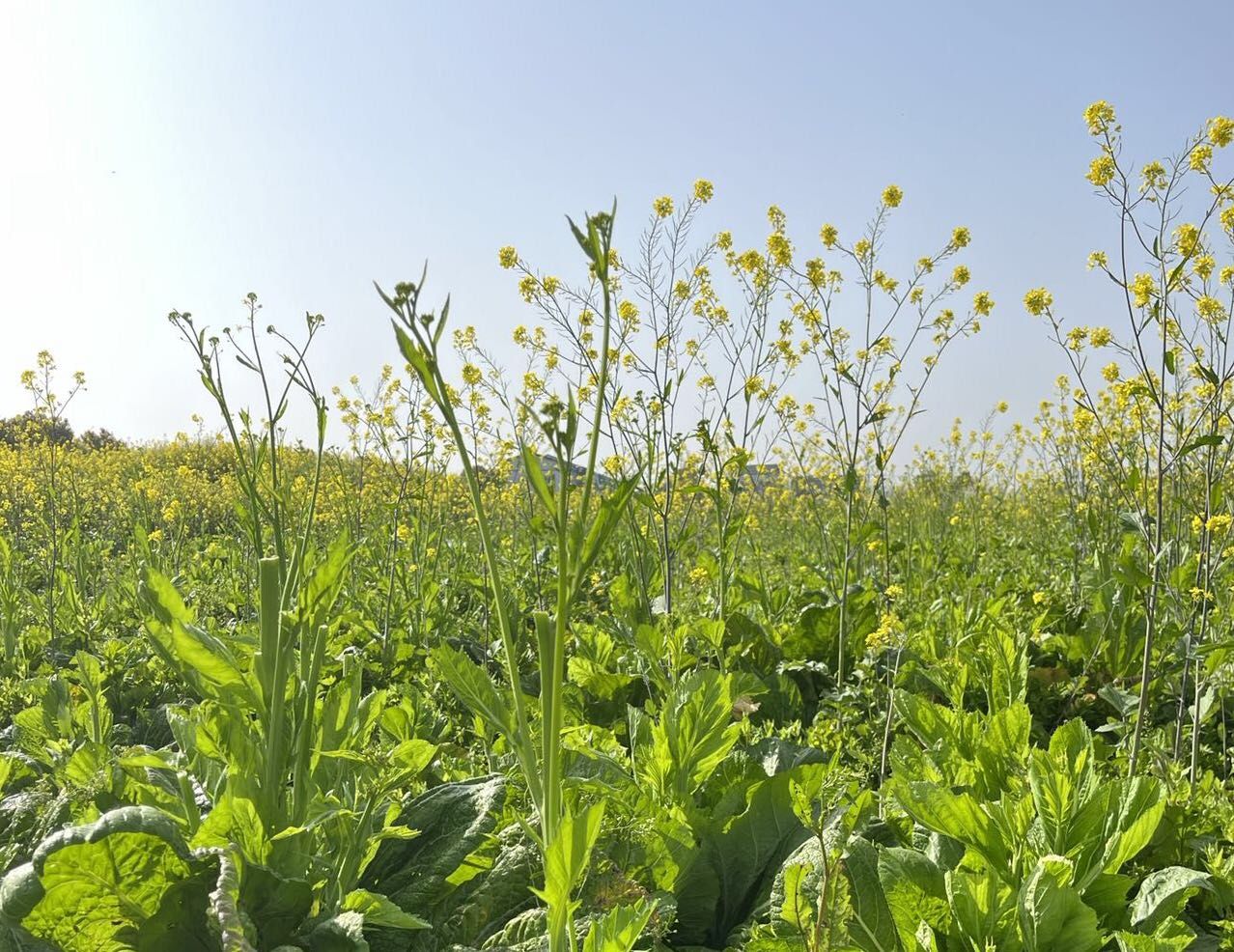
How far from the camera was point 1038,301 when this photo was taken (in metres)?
3.25

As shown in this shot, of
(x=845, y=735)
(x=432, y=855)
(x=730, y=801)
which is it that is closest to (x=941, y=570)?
(x=845, y=735)

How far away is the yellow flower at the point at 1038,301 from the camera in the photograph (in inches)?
128

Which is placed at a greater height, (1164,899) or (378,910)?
(1164,899)

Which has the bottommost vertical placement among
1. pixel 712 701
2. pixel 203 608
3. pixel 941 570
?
pixel 203 608

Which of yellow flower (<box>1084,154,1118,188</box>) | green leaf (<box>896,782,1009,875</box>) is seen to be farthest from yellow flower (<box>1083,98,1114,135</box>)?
green leaf (<box>896,782,1009,875</box>)

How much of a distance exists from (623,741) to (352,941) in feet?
5.40

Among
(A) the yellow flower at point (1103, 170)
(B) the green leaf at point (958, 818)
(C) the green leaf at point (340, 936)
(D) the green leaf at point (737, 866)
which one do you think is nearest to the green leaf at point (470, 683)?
(C) the green leaf at point (340, 936)

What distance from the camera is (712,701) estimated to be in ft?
5.50

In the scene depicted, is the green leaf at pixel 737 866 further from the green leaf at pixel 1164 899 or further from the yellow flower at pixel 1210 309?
the yellow flower at pixel 1210 309

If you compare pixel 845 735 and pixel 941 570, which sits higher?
pixel 941 570

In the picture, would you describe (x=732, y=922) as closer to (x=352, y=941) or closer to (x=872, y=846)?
(x=872, y=846)

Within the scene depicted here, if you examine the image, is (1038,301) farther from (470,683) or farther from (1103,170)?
(470,683)

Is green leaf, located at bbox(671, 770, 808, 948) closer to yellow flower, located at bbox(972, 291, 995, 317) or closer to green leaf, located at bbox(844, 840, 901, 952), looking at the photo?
green leaf, located at bbox(844, 840, 901, 952)

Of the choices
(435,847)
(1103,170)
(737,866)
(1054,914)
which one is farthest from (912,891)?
(1103,170)
